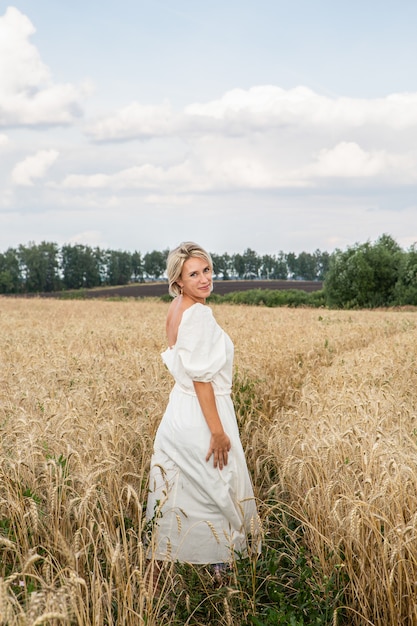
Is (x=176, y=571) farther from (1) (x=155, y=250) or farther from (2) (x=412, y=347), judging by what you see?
(1) (x=155, y=250)

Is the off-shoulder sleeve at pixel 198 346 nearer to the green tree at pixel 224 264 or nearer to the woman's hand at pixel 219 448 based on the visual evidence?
the woman's hand at pixel 219 448

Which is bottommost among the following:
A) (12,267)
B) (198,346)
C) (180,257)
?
(198,346)

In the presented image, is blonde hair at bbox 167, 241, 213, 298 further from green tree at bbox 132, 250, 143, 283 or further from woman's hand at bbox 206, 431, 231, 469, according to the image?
green tree at bbox 132, 250, 143, 283

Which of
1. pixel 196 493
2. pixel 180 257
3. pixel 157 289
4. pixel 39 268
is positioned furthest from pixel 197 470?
pixel 39 268

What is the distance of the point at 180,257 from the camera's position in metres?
3.84

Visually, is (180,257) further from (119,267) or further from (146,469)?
(119,267)

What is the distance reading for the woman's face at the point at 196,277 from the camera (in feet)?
12.5

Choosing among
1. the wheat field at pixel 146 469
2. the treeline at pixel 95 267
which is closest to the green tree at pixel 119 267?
the treeline at pixel 95 267

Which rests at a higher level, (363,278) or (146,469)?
(363,278)

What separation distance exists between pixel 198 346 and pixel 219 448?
663 millimetres

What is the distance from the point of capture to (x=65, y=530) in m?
3.73

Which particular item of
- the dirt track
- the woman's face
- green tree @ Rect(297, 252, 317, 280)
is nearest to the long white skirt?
the woman's face

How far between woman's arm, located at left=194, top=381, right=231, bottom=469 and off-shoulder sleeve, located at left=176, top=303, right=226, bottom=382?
6 centimetres

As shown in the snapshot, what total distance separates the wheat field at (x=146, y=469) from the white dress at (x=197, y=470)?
0.76ft
